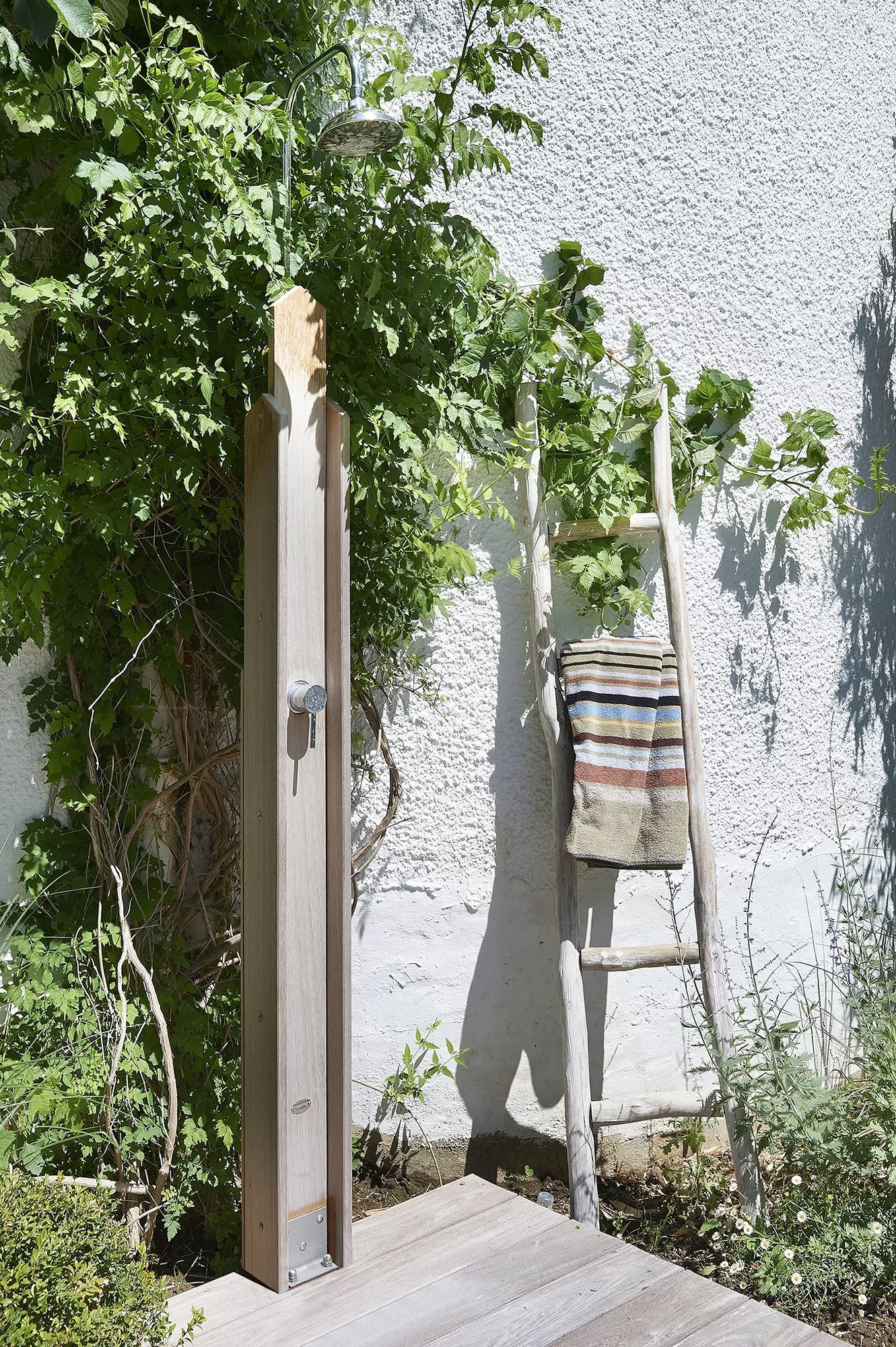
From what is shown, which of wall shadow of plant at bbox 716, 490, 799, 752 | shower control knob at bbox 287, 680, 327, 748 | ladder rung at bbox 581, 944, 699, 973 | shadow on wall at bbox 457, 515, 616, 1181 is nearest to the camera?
shower control knob at bbox 287, 680, 327, 748

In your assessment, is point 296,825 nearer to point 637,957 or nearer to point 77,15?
point 637,957

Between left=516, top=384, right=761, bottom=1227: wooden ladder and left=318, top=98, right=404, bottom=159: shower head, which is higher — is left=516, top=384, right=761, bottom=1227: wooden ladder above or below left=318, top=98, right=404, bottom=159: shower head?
below

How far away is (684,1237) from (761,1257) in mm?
258

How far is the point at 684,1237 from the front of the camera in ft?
9.22

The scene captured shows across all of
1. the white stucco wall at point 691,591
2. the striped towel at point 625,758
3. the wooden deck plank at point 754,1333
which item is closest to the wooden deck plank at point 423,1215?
the white stucco wall at point 691,591

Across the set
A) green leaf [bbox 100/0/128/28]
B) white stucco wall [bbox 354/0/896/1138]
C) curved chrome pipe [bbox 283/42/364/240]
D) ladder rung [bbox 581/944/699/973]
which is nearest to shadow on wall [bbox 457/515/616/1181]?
white stucco wall [bbox 354/0/896/1138]

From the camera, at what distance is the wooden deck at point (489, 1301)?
198cm

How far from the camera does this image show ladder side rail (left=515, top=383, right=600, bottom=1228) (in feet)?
9.00

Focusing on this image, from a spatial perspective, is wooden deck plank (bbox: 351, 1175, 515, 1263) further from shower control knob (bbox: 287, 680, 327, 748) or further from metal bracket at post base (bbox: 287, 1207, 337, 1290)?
shower control knob (bbox: 287, 680, 327, 748)

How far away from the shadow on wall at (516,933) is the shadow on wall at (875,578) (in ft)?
4.63

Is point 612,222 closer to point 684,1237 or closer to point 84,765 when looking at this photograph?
point 84,765

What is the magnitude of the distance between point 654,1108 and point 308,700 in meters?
1.60

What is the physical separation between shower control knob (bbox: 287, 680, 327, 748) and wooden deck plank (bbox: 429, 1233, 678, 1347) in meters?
1.15

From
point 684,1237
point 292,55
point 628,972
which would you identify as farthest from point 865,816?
point 292,55
